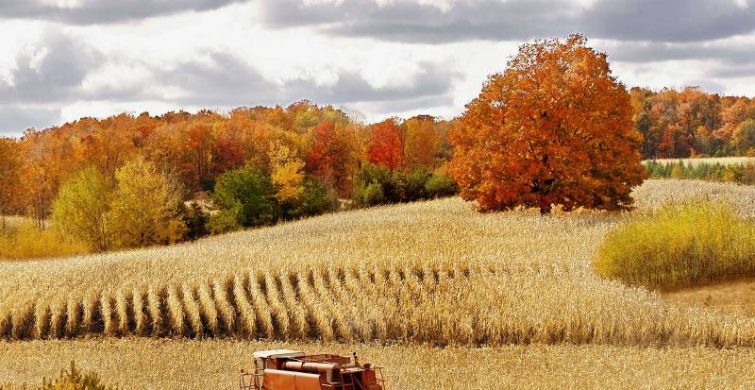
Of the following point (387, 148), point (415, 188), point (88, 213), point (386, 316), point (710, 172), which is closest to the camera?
point (386, 316)

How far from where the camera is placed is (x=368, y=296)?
30.9 metres

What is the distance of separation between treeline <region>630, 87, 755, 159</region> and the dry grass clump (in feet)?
312

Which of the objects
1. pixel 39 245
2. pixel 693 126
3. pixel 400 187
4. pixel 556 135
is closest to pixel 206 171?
pixel 400 187

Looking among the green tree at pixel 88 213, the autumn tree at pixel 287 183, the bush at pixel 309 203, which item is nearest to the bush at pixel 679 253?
the green tree at pixel 88 213

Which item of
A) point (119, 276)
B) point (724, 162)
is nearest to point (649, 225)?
point (119, 276)

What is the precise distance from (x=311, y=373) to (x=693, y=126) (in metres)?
112

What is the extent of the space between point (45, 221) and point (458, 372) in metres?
74.9

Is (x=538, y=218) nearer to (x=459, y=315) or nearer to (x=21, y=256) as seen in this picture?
(x=459, y=315)

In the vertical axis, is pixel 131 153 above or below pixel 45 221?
above

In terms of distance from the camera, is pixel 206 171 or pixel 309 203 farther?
pixel 206 171

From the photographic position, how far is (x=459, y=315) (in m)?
28.6

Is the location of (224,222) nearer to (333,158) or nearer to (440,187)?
(440,187)

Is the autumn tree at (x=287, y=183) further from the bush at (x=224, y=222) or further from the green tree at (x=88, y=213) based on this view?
the green tree at (x=88, y=213)

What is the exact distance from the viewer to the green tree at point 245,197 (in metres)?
64.8
